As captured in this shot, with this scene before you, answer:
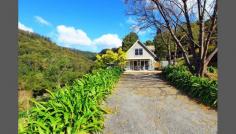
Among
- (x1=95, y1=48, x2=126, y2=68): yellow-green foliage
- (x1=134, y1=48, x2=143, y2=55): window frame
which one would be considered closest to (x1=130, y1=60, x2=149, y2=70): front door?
(x1=134, y1=48, x2=143, y2=55): window frame

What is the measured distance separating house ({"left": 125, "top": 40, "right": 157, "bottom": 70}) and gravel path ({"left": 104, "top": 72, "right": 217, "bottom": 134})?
27.7m

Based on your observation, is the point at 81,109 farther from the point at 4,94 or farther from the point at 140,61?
the point at 140,61

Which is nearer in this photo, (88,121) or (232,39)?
(232,39)

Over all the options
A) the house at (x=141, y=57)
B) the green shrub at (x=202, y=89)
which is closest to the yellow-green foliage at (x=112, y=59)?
the house at (x=141, y=57)

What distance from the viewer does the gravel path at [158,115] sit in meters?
7.60

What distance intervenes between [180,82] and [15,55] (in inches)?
446

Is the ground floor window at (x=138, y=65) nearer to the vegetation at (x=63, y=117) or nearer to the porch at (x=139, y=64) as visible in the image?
the porch at (x=139, y=64)

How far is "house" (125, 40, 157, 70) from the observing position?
40938 mm

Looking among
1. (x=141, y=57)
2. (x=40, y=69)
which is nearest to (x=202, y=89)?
(x=40, y=69)

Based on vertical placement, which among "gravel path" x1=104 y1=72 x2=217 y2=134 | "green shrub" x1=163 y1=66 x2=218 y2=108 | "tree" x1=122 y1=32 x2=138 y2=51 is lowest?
"gravel path" x1=104 y1=72 x2=217 y2=134

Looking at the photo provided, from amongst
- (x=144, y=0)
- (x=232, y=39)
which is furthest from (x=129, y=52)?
(x=232, y=39)

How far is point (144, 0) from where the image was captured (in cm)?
2067

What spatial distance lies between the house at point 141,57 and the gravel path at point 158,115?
2773 cm

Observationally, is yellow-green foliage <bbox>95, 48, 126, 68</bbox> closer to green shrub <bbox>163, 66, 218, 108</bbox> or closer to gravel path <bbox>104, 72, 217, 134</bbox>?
green shrub <bbox>163, 66, 218, 108</bbox>
